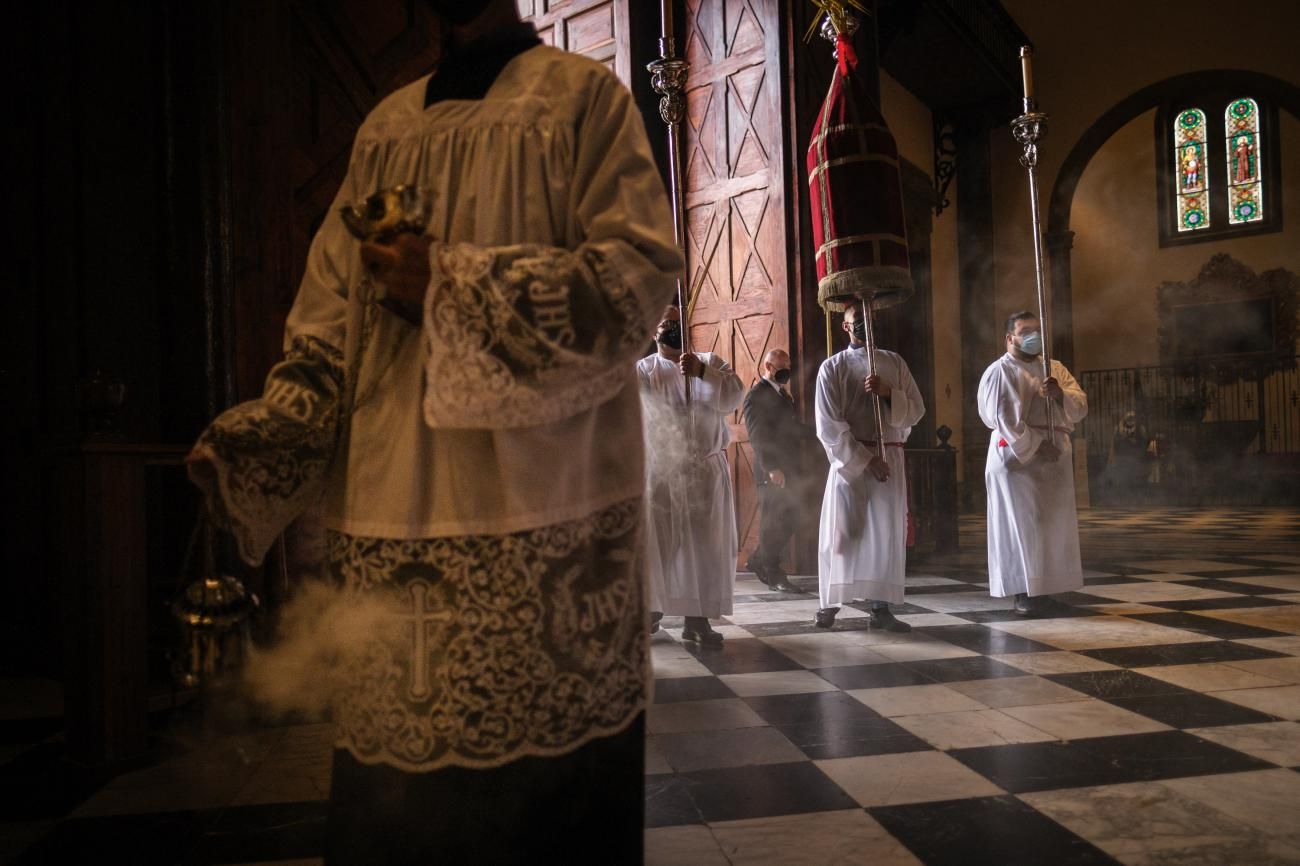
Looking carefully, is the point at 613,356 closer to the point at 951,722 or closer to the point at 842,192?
the point at 951,722

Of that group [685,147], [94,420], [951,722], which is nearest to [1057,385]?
[951,722]

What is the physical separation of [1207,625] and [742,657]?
2314mm

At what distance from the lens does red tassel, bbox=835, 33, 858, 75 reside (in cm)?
409

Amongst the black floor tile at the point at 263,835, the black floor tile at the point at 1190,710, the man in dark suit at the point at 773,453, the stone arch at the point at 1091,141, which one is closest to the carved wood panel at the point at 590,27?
the man in dark suit at the point at 773,453

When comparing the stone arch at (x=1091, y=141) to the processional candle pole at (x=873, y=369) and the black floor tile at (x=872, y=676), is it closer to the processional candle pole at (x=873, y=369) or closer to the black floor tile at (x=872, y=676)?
the processional candle pole at (x=873, y=369)

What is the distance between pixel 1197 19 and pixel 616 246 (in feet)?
53.0

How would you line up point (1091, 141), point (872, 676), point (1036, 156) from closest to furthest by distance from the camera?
point (872, 676) < point (1036, 156) < point (1091, 141)

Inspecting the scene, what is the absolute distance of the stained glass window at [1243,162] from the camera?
14.8 m

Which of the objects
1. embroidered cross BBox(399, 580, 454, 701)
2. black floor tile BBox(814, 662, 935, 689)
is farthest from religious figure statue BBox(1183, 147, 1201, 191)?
embroidered cross BBox(399, 580, 454, 701)

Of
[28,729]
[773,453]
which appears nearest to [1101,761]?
[28,729]

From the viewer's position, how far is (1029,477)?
5273 mm

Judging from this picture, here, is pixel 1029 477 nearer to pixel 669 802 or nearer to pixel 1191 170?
pixel 669 802

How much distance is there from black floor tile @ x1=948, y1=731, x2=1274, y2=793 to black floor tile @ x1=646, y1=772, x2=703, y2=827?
755 millimetres

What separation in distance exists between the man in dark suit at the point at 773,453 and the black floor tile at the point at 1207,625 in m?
2.21
